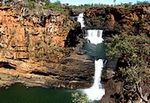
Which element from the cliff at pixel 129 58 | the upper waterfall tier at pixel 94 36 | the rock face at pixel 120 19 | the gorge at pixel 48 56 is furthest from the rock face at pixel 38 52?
the rock face at pixel 120 19

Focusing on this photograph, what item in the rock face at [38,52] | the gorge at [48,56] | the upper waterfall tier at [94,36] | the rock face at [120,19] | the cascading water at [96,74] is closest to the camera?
the cascading water at [96,74]

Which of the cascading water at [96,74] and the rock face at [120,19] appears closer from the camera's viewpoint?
the cascading water at [96,74]

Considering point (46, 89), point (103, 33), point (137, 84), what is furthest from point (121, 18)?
point (137, 84)

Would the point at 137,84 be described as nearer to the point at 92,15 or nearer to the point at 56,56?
the point at 56,56

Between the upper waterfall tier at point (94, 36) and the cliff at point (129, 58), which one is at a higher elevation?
the cliff at point (129, 58)

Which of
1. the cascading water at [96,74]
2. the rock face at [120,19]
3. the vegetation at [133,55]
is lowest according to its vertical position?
the cascading water at [96,74]

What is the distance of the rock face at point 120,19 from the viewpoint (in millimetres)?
79625

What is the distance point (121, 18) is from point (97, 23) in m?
7.63

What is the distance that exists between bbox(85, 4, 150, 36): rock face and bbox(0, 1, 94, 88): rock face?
536 inches

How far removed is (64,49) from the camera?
72.4 meters

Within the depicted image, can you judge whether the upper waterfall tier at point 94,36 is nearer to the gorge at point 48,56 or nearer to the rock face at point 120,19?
the rock face at point 120,19

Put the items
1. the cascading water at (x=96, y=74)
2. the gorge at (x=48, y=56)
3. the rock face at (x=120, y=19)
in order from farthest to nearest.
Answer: the rock face at (x=120, y=19), the gorge at (x=48, y=56), the cascading water at (x=96, y=74)

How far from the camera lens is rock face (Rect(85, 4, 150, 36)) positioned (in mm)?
79625

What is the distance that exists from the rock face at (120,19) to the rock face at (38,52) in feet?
44.7
